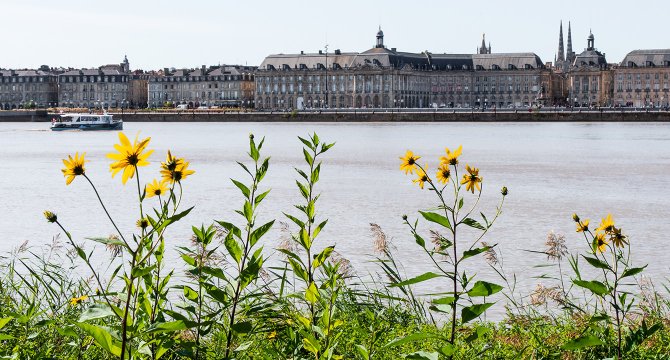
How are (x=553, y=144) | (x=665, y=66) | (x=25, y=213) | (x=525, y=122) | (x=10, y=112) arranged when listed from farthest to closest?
(x=665, y=66), (x=10, y=112), (x=525, y=122), (x=553, y=144), (x=25, y=213)

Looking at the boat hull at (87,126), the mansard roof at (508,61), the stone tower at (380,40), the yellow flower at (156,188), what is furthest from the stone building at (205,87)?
the yellow flower at (156,188)

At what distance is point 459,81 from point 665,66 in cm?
3693

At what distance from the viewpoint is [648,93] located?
562 feet

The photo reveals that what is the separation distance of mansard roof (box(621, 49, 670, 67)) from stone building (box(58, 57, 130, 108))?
91.5m

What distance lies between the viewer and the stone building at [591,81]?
177 meters

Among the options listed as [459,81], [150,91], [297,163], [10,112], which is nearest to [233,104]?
[150,91]

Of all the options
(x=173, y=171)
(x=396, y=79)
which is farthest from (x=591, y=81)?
(x=173, y=171)

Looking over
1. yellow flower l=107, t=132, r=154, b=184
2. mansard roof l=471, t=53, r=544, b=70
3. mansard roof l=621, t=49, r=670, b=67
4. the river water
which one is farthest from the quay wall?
yellow flower l=107, t=132, r=154, b=184

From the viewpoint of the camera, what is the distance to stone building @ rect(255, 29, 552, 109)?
179000 millimetres

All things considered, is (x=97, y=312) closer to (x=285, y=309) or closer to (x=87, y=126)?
(x=285, y=309)

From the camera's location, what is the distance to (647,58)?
170m

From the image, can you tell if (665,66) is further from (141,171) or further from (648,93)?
(141,171)

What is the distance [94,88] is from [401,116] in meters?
93.3

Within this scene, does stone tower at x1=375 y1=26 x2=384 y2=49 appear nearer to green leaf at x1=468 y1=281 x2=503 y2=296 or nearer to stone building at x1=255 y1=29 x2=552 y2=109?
stone building at x1=255 y1=29 x2=552 y2=109
